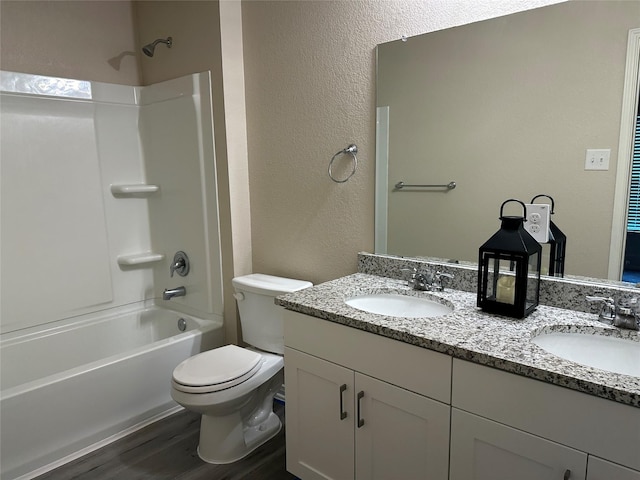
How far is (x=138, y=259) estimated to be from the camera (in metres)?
2.84

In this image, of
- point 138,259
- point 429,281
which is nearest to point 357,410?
point 429,281

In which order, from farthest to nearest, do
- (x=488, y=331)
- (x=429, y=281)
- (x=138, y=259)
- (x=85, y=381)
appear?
1. (x=138, y=259)
2. (x=85, y=381)
3. (x=429, y=281)
4. (x=488, y=331)

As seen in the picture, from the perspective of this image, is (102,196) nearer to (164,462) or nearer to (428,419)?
(164,462)

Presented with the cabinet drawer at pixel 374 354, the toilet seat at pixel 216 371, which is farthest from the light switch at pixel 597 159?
the toilet seat at pixel 216 371

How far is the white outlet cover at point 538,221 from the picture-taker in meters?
1.50

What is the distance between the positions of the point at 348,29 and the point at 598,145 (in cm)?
115

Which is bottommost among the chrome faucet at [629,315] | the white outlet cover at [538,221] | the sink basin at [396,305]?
the sink basin at [396,305]

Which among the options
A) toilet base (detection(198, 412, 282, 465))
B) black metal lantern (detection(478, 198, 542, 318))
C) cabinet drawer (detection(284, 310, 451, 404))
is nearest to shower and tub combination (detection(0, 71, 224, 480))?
toilet base (detection(198, 412, 282, 465))

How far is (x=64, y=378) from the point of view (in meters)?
1.94

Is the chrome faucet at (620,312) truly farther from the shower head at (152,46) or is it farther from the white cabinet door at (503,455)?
the shower head at (152,46)

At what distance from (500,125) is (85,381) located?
6.85ft

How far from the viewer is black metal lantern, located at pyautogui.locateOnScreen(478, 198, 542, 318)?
1.37m

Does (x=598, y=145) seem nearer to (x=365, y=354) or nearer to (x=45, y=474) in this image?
(x=365, y=354)

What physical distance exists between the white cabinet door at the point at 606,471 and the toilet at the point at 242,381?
1.31 meters
